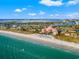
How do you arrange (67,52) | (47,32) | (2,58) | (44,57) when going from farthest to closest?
(47,32) → (67,52) → (44,57) → (2,58)

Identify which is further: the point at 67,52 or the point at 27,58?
the point at 67,52

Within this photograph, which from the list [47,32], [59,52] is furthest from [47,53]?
[47,32]

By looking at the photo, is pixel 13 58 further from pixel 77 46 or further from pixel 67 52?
pixel 77 46

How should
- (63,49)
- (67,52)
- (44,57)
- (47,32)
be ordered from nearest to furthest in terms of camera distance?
(44,57) < (67,52) < (63,49) < (47,32)

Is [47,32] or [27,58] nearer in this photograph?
[27,58]

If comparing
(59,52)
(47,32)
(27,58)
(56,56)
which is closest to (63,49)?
(59,52)

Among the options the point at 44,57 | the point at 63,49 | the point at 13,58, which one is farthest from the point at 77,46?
the point at 13,58

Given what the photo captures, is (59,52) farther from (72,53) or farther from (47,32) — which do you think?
(47,32)

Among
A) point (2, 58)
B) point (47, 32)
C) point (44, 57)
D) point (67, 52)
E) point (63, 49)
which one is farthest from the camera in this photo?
point (47, 32)
